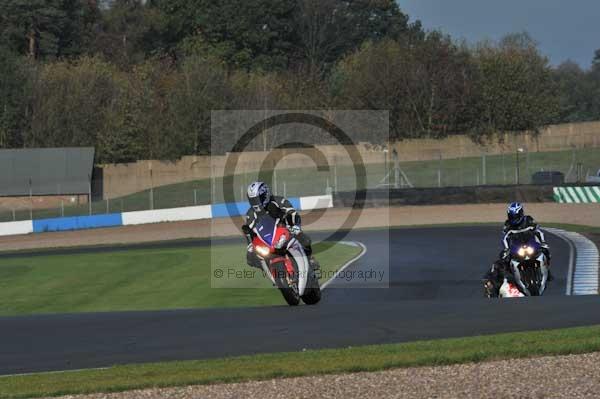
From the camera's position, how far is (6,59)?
7488 centimetres

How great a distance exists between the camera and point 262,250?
15602 millimetres

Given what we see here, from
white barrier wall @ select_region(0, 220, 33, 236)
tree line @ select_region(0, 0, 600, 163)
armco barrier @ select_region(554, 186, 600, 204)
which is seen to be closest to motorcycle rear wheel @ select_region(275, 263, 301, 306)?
armco barrier @ select_region(554, 186, 600, 204)

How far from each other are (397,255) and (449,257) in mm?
1710

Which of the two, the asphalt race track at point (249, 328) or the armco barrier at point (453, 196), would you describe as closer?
the asphalt race track at point (249, 328)

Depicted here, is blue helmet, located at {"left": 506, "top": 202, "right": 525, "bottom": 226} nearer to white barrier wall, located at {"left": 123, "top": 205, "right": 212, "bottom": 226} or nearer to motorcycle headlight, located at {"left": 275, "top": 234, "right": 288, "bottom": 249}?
motorcycle headlight, located at {"left": 275, "top": 234, "right": 288, "bottom": 249}

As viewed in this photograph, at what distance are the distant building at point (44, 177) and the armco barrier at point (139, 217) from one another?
5.81 metres

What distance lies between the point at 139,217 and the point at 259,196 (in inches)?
→ 1361

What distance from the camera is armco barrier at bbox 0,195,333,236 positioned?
162 ft

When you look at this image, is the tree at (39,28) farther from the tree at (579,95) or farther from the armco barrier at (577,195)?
the armco barrier at (577,195)

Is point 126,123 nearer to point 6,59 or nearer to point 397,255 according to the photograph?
point 6,59

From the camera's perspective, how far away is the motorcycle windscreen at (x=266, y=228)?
1552 centimetres

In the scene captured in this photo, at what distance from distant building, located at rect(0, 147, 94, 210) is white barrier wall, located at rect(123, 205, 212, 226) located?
8048 millimetres

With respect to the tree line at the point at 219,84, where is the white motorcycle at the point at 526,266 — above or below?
below

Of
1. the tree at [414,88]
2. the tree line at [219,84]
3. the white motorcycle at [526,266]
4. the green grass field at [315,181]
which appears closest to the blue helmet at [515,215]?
the white motorcycle at [526,266]
